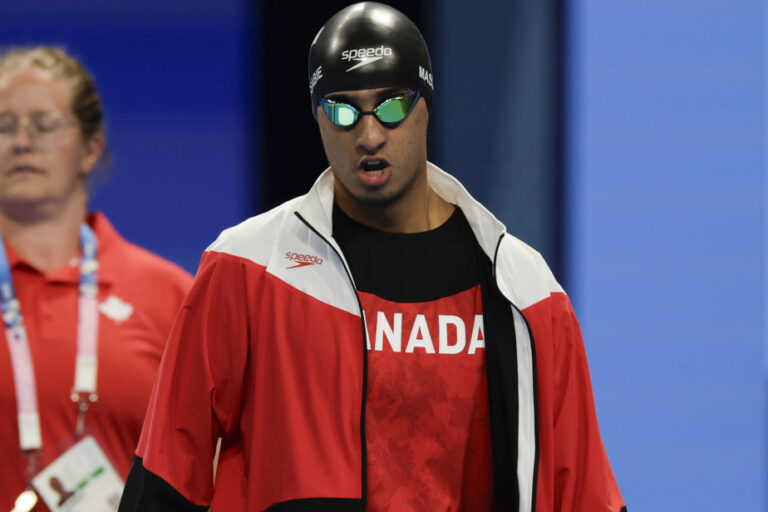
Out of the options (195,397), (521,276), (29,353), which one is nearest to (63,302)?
(29,353)

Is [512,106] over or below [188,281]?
over

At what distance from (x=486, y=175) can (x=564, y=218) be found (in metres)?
0.33

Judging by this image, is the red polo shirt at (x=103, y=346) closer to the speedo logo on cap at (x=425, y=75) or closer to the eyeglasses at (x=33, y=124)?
the eyeglasses at (x=33, y=124)

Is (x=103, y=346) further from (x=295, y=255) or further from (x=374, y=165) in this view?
(x=374, y=165)

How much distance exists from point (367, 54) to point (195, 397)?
2.17ft

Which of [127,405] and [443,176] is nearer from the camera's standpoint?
[443,176]

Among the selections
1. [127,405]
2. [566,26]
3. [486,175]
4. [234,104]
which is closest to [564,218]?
[486,175]

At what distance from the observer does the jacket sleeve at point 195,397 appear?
1.84m

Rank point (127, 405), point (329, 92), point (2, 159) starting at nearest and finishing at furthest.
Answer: point (329, 92), point (127, 405), point (2, 159)

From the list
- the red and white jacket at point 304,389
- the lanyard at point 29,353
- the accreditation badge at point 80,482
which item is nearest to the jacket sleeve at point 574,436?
the red and white jacket at point 304,389

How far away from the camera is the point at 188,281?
130 inches

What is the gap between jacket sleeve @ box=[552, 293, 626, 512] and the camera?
197 cm

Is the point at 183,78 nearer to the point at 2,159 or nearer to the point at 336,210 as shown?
the point at 2,159

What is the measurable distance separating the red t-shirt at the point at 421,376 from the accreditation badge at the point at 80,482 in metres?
1.22
